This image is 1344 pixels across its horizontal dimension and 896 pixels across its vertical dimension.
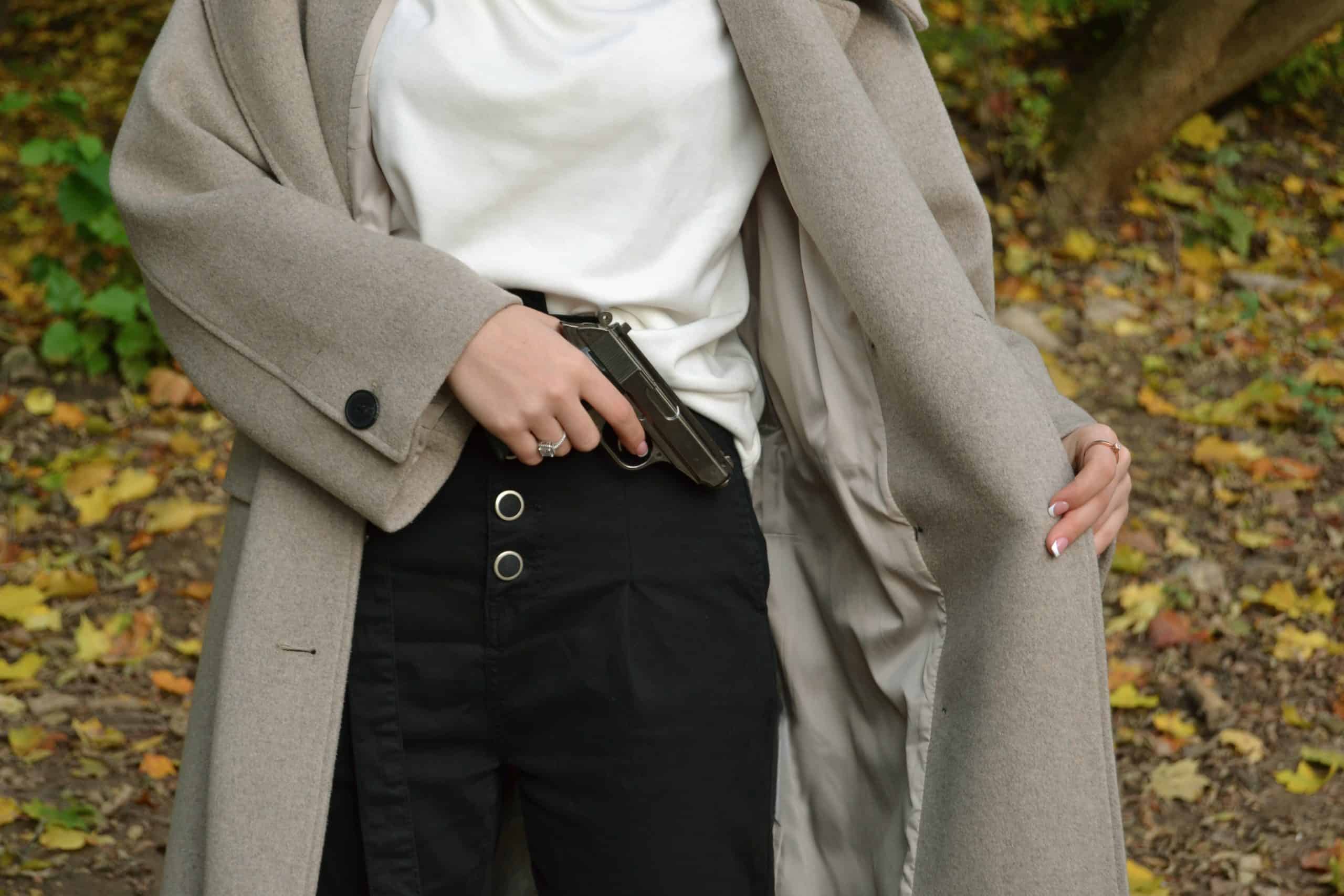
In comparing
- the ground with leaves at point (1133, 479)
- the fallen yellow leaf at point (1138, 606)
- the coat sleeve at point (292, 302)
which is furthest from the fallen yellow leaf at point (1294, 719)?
the coat sleeve at point (292, 302)

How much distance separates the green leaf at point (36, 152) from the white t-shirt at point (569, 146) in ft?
10.3

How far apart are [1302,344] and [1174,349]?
1.54ft

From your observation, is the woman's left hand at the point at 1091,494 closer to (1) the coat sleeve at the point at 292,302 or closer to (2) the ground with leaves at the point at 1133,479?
(1) the coat sleeve at the point at 292,302

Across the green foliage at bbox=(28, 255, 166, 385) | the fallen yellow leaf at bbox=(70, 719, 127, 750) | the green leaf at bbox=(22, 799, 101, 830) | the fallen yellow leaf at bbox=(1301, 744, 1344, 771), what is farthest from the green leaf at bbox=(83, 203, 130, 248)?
the fallen yellow leaf at bbox=(1301, 744, 1344, 771)

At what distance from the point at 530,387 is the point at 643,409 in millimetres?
144

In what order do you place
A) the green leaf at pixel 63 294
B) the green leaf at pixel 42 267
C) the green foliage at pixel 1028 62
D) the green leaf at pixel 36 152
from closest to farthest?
the green leaf at pixel 36 152, the green leaf at pixel 63 294, the green leaf at pixel 42 267, the green foliage at pixel 1028 62

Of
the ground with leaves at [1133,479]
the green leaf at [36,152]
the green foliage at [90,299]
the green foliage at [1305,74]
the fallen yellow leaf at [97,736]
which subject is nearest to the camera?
the ground with leaves at [1133,479]

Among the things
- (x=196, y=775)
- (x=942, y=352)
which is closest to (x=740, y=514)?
(x=942, y=352)

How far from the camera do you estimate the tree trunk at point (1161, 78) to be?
5051 millimetres

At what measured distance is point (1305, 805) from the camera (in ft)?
9.75

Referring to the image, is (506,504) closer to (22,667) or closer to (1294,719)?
(22,667)

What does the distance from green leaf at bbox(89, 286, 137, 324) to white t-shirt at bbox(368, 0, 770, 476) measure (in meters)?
3.06

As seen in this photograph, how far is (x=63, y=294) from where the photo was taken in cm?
432

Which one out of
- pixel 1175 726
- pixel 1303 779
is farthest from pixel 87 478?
pixel 1303 779
